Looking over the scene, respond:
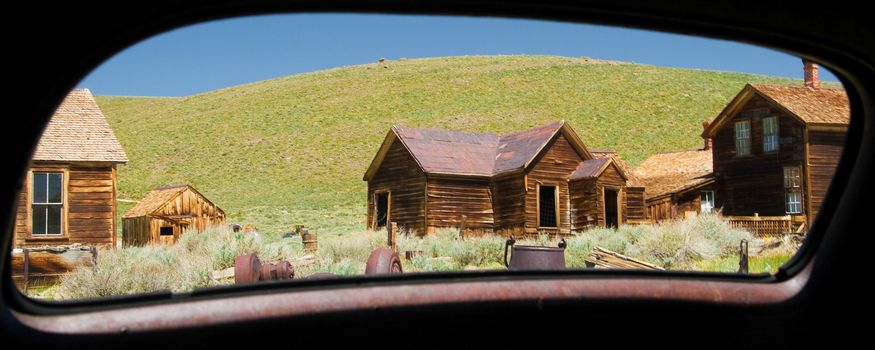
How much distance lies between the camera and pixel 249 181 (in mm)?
61094

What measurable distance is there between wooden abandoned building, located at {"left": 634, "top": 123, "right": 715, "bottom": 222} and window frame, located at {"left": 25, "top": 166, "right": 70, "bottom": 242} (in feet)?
65.5

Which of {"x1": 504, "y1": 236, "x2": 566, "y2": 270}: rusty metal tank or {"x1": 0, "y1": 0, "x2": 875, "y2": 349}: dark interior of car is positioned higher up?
{"x1": 0, "y1": 0, "x2": 875, "y2": 349}: dark interior of car

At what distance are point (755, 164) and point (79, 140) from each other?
70.8 feet

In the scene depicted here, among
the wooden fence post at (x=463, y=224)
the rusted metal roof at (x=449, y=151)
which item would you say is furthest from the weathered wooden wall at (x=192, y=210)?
the wooden fence post at (x=463, y=224)

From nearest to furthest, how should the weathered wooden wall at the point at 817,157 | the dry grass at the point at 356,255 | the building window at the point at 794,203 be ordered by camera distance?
the dry grass at the point at 356,255, the weathered wooden wall at the point at 817,157, the building window at the point at 794,203

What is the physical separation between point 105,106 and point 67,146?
263ft

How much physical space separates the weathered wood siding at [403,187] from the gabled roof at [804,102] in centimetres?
1135

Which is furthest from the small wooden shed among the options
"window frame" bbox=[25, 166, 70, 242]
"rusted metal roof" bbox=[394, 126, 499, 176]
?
"rusted metal roof" bbox=[394, 126, 499, 176]

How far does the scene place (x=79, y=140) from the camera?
18219mm

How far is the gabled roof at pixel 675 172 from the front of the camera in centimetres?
3275

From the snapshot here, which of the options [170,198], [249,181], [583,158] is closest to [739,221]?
[583,158]

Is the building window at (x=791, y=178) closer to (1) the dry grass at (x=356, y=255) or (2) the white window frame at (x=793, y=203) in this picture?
(2) the white window frame at (x=793, y=203)

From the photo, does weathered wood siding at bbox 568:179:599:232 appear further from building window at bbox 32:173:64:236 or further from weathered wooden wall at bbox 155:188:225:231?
building window at bbox 32:173:64:236

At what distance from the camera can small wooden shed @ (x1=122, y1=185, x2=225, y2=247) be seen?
2283cm
